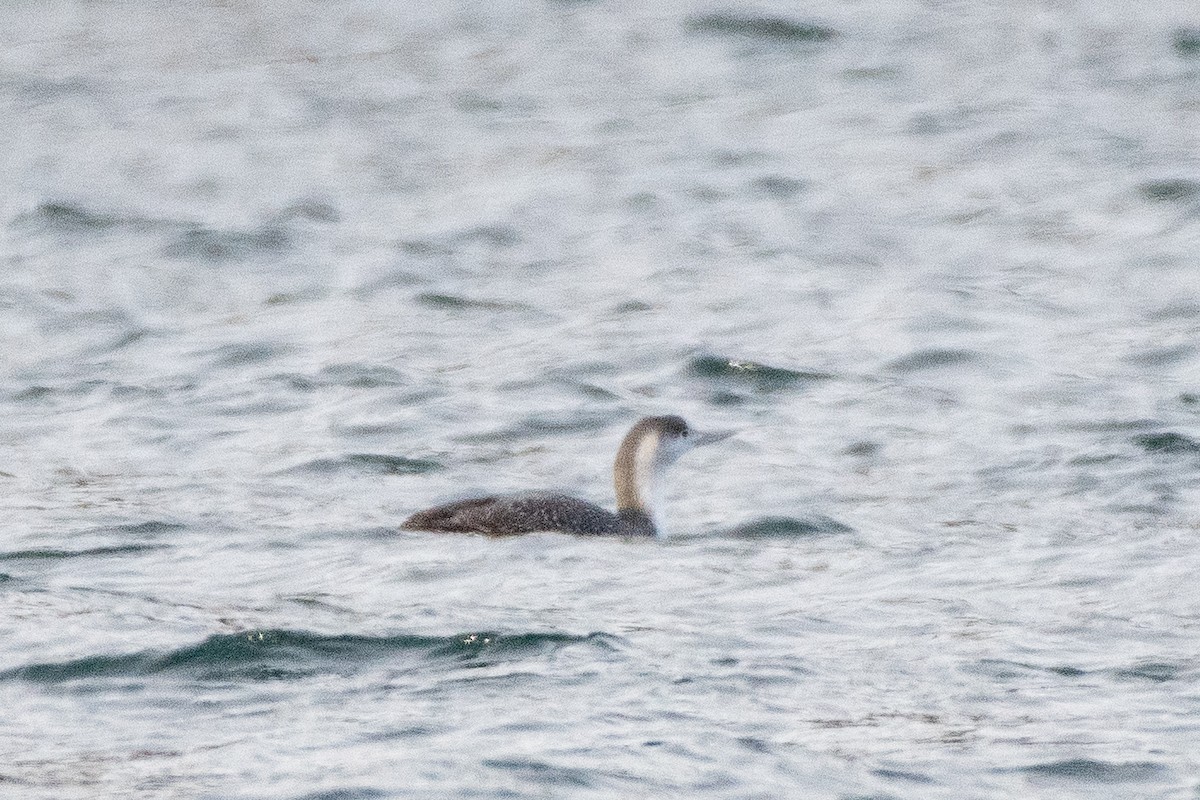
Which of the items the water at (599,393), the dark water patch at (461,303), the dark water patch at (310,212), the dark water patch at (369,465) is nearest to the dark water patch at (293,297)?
Answer: the water at (599,393)

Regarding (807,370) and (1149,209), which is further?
(1149,209)

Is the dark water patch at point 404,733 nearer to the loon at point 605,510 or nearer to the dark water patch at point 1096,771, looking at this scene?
the dark water patch at point 1096,771

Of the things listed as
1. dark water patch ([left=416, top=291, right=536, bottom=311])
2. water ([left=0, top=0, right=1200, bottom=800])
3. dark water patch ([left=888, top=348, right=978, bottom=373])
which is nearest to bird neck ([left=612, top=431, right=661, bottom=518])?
water ([left=0, top=0, right=1200, bottom=800])

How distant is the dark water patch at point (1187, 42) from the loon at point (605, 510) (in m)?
6.84

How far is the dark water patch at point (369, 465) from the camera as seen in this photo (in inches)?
415

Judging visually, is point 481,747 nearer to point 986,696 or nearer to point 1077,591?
point 986,696

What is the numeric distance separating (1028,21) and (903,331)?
5034 millimetres

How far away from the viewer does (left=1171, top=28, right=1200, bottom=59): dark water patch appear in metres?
16.1

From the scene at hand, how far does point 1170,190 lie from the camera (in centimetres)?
1444

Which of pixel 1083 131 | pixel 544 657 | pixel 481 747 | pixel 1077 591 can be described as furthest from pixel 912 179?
pixel 481 747

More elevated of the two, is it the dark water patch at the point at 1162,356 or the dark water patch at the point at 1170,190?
the dark water patch at the point at 1170,190

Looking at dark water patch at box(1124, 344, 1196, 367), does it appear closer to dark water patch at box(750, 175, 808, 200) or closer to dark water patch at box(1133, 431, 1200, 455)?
dark water patch at box(1133, 431, 1200, 455)

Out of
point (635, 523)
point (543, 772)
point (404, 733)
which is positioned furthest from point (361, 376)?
point (543, 772)

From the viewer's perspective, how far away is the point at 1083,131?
601 inches
